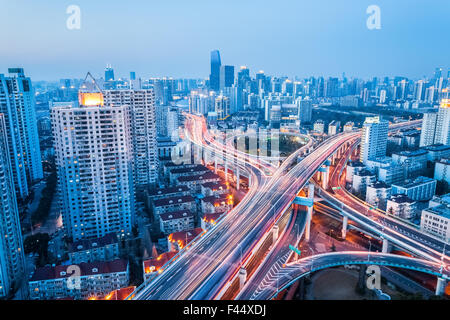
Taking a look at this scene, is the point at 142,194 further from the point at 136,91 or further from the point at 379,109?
the point at 379,109

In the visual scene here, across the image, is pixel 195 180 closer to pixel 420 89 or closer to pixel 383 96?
pixel 420 89

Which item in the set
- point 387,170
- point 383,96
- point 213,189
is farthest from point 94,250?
point 383,96

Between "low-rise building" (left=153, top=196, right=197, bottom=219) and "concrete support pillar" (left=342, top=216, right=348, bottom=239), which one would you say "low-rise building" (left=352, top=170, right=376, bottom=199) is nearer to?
"concrete support pillar" (left=342, top=216, right=348, bottom=239)

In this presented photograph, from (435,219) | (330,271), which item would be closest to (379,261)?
(330,271)

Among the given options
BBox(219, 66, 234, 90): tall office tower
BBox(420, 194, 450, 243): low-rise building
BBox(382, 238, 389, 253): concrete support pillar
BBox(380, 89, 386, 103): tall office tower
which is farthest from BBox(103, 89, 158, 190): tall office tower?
BBox(380, 89, 386, 103): tall office tower

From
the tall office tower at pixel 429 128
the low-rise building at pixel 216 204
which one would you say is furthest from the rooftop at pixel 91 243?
the tall office tower at pixel 429 128
